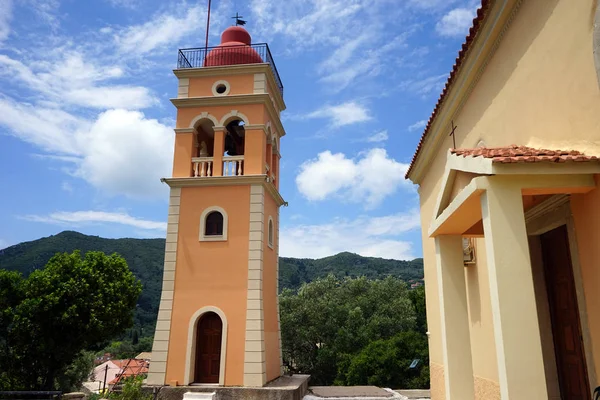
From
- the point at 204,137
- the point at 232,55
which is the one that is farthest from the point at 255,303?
the point at 232,55

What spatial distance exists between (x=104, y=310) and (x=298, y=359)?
17.0m

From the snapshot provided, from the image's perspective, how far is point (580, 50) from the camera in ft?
14.3

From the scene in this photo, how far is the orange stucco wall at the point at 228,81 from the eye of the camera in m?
15.3

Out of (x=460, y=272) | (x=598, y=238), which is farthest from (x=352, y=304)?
(x=598, y=238)

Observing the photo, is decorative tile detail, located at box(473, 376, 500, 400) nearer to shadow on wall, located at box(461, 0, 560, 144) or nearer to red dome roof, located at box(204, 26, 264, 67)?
shadow on wall, located at box(461, 0, 560, 144)

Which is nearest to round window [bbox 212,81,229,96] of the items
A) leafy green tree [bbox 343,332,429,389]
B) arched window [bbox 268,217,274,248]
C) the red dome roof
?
the red dome roof

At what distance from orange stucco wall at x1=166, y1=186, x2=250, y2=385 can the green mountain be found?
37650mm

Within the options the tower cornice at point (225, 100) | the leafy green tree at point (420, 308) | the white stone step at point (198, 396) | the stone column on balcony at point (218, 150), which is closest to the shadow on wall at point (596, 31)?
the white stone step at point (198, 396)

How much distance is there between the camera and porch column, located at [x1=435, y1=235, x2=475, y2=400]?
18.5ft

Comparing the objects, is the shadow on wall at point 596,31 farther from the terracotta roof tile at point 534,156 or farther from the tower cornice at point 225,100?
the tower cornice at point 225,100

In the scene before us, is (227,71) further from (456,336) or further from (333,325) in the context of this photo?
(333,325)

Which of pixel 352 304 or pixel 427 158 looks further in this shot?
pixel 352 304

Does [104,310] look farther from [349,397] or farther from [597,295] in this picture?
[597,295]

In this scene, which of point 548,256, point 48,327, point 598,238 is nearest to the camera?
point 598,238
